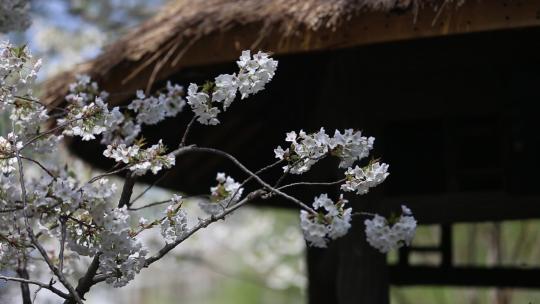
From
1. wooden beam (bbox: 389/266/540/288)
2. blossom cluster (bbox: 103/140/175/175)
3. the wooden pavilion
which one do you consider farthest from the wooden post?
blossom cluster (bbox: 103/140/175/175)

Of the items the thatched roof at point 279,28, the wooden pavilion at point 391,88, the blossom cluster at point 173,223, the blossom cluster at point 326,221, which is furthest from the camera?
the wooden pavilion at point 391,88

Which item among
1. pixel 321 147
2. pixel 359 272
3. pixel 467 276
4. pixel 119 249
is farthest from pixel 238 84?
pixel 467 276

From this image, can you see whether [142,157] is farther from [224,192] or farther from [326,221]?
[326,221]

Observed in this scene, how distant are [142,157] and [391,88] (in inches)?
69.2

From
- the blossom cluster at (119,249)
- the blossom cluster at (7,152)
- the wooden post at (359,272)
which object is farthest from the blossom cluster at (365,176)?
the wooden post at (359,272)

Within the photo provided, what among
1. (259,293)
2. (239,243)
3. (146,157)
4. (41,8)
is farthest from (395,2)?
(259,293)

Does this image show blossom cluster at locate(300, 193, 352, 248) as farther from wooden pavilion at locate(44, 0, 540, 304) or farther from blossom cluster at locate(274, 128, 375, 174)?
wooden pavilion at locate(44, 0, 540, 304)

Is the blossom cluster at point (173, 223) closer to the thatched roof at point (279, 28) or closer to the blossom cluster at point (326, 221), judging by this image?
the blossom cluster at point (326, 221)

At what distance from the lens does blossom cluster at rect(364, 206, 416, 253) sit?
7.87ft

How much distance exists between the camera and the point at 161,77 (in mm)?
3398

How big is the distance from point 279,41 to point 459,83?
1211mm

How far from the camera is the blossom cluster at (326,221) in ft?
7.55

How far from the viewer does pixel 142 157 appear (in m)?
2.38

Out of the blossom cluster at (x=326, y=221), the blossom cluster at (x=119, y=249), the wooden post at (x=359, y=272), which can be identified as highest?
the wooden post at (x=359, y=272)
